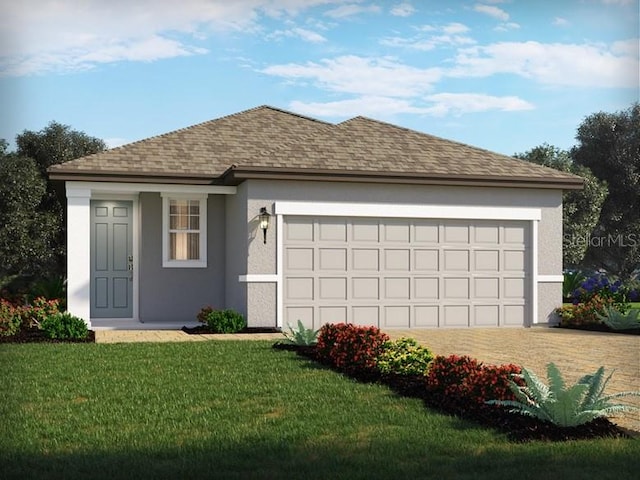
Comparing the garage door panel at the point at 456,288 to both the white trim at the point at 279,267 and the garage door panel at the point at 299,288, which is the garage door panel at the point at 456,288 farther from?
the white trim at the point at 279,267

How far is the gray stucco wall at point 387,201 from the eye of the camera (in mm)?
15219

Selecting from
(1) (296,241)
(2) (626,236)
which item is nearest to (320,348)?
(1) (296,241)

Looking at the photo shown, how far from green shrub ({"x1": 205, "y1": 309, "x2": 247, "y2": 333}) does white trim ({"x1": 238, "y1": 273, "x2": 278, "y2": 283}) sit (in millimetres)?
649

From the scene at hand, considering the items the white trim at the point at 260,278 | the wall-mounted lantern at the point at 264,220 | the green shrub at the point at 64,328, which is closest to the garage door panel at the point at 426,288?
the white trim at the point at 260,278

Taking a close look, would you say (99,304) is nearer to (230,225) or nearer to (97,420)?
(230,225)

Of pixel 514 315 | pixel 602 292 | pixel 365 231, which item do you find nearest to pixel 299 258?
pixel 365 231

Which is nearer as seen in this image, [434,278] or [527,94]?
[527,94]

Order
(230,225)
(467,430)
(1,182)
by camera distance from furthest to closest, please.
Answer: (1,182) < (230,225) < (467,430)

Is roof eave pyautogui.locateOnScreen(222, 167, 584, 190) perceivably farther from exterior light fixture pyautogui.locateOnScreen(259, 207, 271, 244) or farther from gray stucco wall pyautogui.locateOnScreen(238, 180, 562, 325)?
exterior light fixture pyautogui.locateOnScreen(259, 207, 271, 244)

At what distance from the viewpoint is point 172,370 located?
32.2ft

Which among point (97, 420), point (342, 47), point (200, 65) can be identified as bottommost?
point (97, 420)

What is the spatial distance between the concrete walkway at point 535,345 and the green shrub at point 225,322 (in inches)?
21.3

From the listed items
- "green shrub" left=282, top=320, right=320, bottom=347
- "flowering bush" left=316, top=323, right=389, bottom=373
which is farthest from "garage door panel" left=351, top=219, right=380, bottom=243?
"flowering bush" left=316, top=323, right=389, bottom=373

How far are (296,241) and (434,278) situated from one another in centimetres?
277
